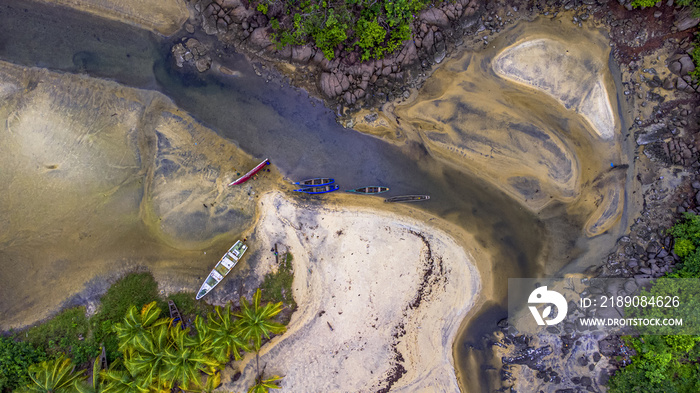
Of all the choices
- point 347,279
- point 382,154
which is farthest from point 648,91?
point 347,279

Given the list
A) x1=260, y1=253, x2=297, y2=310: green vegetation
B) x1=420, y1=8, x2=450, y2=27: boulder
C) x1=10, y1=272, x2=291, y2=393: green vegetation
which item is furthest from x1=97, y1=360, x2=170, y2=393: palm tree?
x1=420, y1=8, x2=450, y2=27: boulder

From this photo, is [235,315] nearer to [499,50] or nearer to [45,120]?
[45,120]

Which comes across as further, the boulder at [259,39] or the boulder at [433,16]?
the boulder at [259,39]

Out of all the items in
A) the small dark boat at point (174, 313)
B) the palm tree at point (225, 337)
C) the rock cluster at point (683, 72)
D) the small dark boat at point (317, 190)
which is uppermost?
the rock cluster at point (683, 72)

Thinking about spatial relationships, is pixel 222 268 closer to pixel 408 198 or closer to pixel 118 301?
pixel 118 301

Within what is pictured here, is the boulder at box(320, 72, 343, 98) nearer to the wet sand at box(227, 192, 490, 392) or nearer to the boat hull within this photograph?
the boat hull

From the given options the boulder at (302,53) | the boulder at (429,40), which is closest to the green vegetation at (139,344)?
the boulder at (302,53)

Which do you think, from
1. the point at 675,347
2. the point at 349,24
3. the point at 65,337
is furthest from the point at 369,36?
the point at 65,337

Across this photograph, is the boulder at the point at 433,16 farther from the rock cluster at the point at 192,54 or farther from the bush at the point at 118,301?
the bush at the point at 118,301
